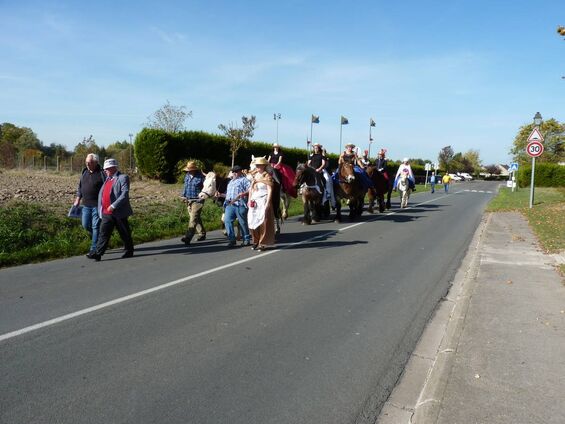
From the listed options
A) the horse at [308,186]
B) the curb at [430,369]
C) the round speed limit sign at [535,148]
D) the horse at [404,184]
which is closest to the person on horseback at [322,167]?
the horse at [308,186]

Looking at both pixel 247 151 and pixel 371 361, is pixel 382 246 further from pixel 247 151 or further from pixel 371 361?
pixel 247 151

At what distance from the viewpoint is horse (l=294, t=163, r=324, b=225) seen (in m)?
14.7

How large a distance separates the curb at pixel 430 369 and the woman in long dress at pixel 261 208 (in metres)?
4.29

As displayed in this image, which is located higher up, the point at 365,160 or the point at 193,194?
the point at 365,160

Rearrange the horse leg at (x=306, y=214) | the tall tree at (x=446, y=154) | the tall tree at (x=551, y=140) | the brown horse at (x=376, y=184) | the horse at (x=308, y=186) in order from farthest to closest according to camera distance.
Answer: the tall tree at (x=446, y=154) < the tall tree at (x=551, y=140) < the brown horse at (x=376, y=184) < the horse leg at (x=306, y=214) < the horse at (x=308, y=186)

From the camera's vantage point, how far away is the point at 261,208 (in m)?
10.4

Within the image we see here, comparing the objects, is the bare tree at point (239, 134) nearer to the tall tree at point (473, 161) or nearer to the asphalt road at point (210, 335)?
the asphalt road at point (210, 335)

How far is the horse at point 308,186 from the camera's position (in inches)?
578

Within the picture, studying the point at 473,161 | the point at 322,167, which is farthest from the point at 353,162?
the point at 473,161

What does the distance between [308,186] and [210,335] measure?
985cm

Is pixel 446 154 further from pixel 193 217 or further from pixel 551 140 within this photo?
pixel 193 217

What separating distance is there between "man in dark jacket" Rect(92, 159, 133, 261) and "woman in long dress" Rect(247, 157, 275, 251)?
2.57 m

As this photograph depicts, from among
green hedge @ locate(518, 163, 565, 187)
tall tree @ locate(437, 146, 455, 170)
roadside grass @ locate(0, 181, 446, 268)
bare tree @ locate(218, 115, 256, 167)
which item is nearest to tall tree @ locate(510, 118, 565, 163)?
green hedge @ locate(518, 163, 565, 187)

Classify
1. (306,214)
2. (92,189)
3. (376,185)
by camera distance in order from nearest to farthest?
(92,189)
(306,214)
(376,185)
